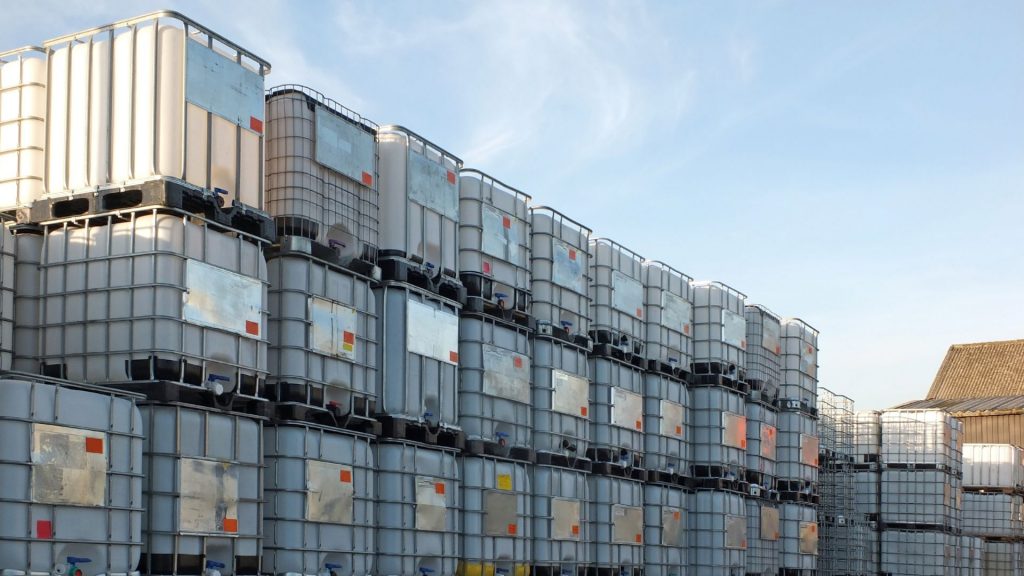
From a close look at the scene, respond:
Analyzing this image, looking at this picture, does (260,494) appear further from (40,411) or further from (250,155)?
(250,155)

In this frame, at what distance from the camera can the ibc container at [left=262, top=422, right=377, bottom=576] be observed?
37.3 feet

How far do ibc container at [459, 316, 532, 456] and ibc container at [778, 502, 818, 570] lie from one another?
357 inches

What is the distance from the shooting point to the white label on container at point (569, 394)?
16.0 m

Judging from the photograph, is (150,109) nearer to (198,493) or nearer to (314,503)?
(198,493)

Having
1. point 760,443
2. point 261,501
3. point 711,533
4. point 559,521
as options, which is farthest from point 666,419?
point 261,501

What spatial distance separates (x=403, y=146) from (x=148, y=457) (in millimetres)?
4921

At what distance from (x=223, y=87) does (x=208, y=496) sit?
12.2 ft

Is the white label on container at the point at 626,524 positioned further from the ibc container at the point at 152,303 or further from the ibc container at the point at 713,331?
the ibc container at the point at 152,303

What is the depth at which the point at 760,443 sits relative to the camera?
21.4m

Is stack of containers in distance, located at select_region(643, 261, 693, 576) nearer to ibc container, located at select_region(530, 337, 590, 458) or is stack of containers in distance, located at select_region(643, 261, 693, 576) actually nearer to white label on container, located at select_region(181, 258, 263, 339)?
ibc container, located at select_region(530, 337, 590, 458)

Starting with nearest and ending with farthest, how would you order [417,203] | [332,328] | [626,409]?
[332,328] < [417,203] < [626,409]

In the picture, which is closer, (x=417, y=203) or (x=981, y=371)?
(x=417, y=203)

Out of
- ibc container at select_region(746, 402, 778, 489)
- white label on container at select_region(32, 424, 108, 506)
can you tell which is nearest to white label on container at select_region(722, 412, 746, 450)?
ibc container at select_region(746, 402, 778, 489)

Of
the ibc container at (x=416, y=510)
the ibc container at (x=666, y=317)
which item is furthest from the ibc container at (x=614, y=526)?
the ibc container at (x=416, y=510)
